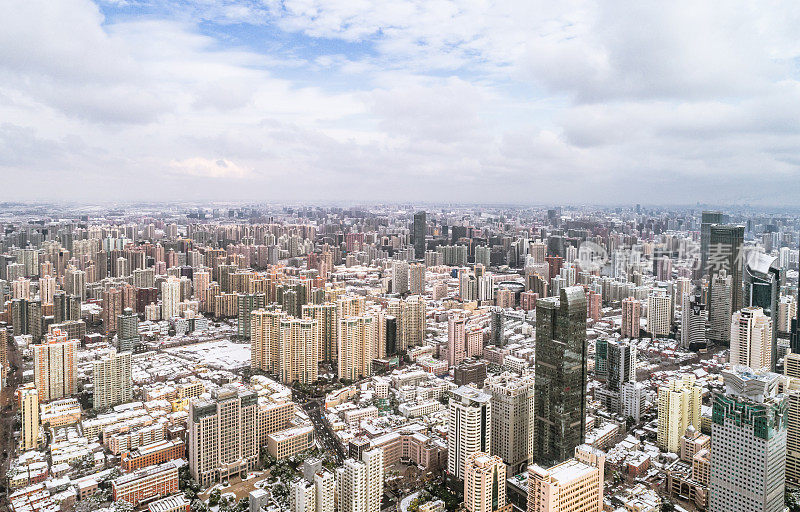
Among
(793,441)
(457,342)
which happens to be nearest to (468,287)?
(457,342)

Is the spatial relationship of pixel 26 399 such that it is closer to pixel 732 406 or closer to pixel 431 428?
pixel 431 428

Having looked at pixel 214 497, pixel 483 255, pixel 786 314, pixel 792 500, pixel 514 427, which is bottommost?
pixel 214 497

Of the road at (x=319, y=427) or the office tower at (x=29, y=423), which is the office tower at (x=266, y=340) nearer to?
the road at (x=319, y=427)

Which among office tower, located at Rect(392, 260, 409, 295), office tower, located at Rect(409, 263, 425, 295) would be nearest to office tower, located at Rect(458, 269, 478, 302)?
office tower, located at Rect(409, 263, 425, 295)

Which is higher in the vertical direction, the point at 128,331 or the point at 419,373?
the point at 128,331

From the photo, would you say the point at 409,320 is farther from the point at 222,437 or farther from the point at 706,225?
the point at 222,437

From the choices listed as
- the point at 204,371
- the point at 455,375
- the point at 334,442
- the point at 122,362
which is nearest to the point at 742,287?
the point at 455,375

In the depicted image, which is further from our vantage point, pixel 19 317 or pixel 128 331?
pixel 19 317
